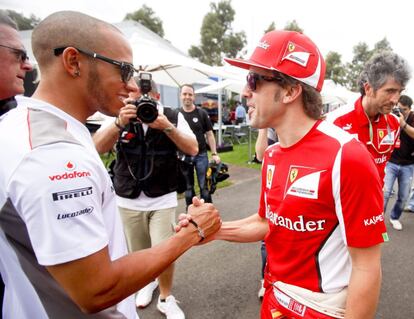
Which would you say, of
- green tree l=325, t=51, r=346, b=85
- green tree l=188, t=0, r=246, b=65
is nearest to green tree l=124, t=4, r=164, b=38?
green tree l=188, t=0, r=246, b=65

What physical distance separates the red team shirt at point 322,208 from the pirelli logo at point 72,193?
36.7 inches

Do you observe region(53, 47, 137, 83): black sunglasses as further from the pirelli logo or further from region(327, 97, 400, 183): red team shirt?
region(327, 97, 400, 183): red team shirt

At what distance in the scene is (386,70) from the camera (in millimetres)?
2660

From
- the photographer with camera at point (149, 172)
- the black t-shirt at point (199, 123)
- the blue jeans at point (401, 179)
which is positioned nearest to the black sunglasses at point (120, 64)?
the photographer with camera at point (149, 172)

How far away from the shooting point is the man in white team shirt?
34.5 inches

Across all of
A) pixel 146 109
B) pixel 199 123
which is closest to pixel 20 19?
pixel 199 123

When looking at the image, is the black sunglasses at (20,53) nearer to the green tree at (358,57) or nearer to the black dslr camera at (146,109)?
the black dslr camera at (146,109)

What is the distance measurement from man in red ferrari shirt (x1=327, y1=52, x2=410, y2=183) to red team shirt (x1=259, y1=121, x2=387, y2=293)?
1.67m

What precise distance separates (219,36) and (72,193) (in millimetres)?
46952

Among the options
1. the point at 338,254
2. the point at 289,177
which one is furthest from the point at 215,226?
the point at 338,254

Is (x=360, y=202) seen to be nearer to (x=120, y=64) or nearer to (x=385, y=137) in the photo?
(x=120, y=64)

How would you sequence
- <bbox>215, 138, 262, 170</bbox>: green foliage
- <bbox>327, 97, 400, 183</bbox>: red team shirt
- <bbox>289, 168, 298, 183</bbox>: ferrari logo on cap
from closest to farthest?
<bbox>289, 168, 298, 183</bbox>: ferrari logo on cap < <bbox>327, 97, 400, 183</bbox>: red team shirt < <bbox>215, 138, 262, 170</bbox>: green foliage

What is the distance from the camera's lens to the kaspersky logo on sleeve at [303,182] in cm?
131

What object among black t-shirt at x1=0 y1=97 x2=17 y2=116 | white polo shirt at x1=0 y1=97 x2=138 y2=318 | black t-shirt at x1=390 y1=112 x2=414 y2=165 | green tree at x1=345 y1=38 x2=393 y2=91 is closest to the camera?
white polo shirt at x1=0 y1=97 x2=138 y2=318
